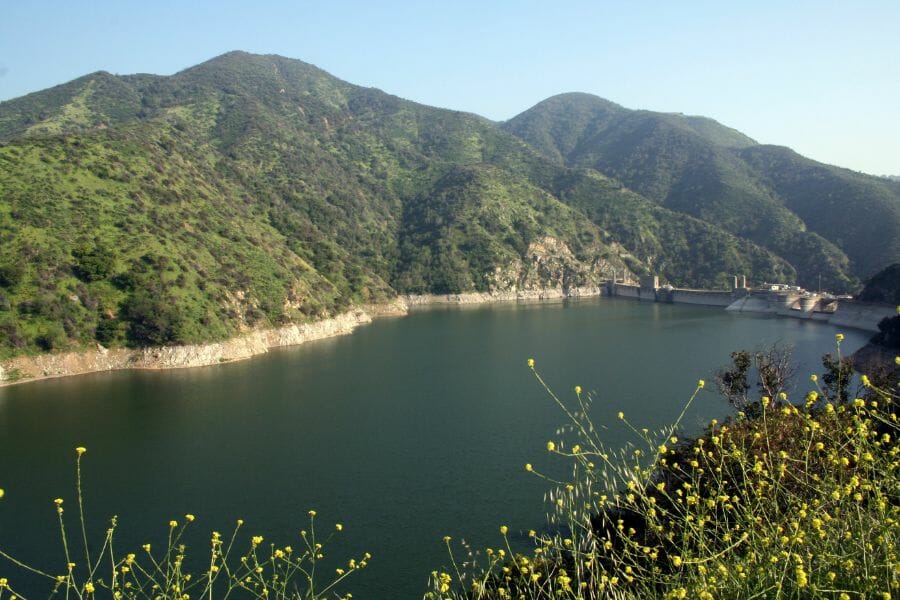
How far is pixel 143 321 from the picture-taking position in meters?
61.9

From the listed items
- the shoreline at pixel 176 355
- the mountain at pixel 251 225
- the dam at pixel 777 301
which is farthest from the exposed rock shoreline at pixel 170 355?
the dam at pixel 777 301

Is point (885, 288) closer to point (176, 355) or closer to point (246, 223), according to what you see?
point (176, 355)

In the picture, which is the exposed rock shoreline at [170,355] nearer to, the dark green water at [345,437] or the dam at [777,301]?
the dark green water at [345,437]

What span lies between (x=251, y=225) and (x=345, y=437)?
6309cm

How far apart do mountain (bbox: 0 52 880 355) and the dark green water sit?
27.4 feet

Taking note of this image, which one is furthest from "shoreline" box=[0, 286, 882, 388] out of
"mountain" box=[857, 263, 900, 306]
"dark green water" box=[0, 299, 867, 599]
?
"mountain" box=[857, 263, 900, 306]

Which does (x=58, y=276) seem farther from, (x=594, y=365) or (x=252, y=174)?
(x=252, y=174)

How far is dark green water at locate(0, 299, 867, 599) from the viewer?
26.8 meters

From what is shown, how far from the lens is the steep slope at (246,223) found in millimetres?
63062

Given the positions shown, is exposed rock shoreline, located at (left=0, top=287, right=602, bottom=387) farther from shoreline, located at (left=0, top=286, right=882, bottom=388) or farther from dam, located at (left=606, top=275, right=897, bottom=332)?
dam, located at (left=606, top=275, right=897, bottom=332)

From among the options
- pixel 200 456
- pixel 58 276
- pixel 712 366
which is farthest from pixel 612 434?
pixel 58 276

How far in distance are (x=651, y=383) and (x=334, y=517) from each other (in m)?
30.2

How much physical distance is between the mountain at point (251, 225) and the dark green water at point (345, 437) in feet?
27.4

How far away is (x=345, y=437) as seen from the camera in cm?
3953
